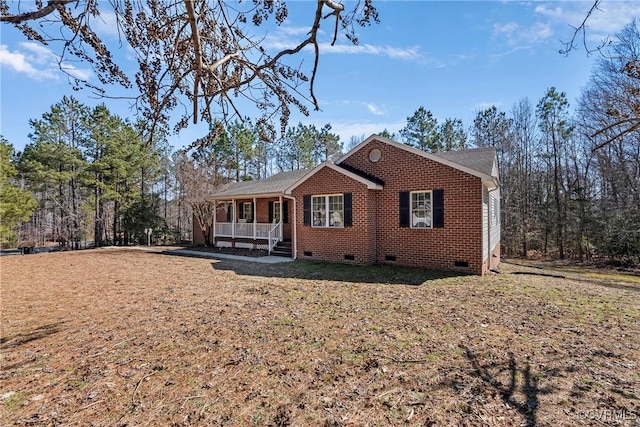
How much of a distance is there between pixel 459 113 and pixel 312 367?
94.8 feet

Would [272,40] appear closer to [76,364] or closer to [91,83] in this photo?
[91,83]

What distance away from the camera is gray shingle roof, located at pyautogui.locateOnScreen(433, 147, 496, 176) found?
425 inches

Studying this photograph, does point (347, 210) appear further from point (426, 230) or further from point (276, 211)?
point (276, 211)

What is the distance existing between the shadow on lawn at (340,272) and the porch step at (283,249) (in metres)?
2.13

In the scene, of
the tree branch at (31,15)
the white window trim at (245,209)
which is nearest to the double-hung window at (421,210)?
the tree branch at (31,15)

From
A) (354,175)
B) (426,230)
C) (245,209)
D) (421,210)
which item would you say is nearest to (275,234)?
(245,209)

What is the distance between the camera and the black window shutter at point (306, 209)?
1261 cm

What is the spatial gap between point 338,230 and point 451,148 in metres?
20.5

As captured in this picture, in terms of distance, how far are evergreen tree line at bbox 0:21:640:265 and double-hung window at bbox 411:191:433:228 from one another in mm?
11737

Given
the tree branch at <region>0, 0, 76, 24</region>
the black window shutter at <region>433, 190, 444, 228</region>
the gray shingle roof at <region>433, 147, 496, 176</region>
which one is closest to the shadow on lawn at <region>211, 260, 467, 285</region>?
the black window shutter at <region>433, 190, 444, 228</region>

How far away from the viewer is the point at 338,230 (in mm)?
11766

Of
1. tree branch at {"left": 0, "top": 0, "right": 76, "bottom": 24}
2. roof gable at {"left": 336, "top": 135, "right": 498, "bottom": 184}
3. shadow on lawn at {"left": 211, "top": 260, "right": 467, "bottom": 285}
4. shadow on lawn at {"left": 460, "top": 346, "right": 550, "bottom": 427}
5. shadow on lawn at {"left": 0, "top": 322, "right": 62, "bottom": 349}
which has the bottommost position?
shadow on lawn at {"left": 0, "top": 322, "right": 62, "bottom": 349}

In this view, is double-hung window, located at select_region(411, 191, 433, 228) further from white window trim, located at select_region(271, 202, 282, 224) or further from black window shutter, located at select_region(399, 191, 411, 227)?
white window trim, located at select_region(271, 202, 282, 224)

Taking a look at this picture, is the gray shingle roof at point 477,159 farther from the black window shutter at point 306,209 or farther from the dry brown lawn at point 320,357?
the black window shutter at point 306,209
